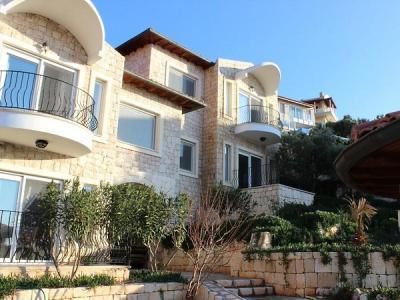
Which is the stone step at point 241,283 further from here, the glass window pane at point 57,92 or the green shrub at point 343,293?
the glass window pane at point 57,92

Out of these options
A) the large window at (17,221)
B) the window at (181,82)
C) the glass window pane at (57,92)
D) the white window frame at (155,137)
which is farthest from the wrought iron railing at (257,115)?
the large window at (17,221)

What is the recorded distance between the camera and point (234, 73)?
71.4 feet

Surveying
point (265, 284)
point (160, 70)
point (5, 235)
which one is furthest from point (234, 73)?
point (5, 235)

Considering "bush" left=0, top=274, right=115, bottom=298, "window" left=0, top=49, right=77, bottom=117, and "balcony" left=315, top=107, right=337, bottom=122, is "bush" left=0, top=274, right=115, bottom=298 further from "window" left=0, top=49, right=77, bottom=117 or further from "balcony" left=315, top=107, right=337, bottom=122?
"balcony" left=315, top=107, right=337, bottom=122

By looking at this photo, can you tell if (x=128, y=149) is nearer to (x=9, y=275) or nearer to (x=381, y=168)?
(x=9, y=275)

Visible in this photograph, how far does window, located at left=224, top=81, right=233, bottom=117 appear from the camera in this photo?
816 inches

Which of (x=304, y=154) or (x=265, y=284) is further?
(x=304, y=154)

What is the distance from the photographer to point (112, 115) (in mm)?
13508

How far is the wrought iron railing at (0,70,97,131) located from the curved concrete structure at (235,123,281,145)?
30.6ft

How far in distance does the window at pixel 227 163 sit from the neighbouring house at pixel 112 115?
52 mm

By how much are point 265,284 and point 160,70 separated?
11610mm

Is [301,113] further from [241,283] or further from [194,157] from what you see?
[241,283]

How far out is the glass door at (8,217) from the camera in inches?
395

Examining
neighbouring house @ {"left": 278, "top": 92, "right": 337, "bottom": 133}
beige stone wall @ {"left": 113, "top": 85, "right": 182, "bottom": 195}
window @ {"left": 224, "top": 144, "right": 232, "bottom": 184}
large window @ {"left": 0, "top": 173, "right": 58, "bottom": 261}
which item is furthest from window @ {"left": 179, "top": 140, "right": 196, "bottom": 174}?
neighbouring house @ {"left": 278, "top": 92, "right": 337, "bottom": 133}
